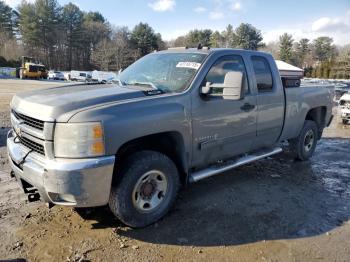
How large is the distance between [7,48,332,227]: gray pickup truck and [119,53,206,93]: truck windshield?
0.05ft

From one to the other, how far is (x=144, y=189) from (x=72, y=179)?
911mm

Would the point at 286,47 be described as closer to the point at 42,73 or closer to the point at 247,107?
the point at 42,73

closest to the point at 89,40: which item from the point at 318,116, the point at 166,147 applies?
the point at 318,116

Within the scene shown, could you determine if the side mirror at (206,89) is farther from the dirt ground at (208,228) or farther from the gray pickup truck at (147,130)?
the dirt ground at (208,228)

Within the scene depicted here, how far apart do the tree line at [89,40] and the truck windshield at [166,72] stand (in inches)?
2269

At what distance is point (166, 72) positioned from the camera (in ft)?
14.8

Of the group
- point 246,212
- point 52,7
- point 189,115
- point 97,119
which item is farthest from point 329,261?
point 52,7

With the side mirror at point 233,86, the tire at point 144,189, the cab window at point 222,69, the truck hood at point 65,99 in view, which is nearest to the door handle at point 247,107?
the cab window at point 222,69

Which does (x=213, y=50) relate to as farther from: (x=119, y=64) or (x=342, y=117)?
(x=119, y=64)

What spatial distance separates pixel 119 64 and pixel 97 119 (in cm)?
5952

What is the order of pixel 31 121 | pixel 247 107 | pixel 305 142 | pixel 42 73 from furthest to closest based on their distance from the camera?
pixel 42 73, pixel 305 142, pixel 247 107, pixel 31 121

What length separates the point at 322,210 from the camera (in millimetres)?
4508

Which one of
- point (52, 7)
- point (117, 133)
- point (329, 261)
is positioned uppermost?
point (52, 7)

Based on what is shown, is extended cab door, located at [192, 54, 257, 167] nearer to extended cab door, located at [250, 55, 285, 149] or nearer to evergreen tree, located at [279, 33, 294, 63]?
extended cab door, located at [250, 55, 285, 149]
